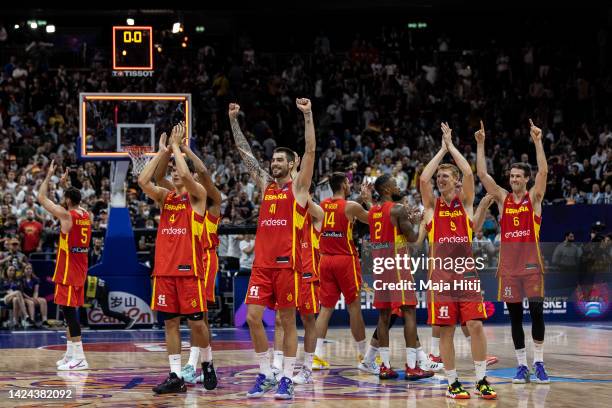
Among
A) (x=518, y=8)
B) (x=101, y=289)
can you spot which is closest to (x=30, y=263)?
(x=101, y=289)

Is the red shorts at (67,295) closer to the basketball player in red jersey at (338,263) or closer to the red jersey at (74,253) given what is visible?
the red jersey at (74,253)

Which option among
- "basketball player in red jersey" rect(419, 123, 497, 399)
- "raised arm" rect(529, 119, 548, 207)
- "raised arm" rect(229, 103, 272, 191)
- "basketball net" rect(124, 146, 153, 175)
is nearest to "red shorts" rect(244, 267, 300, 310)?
"raised arm" rect(229, 103, 272, 191)

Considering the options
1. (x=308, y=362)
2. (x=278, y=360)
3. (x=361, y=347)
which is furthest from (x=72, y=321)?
(x=361, y=347)

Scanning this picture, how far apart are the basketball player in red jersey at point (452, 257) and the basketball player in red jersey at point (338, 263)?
214 centimetres

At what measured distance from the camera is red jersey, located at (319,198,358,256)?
12.6 meters

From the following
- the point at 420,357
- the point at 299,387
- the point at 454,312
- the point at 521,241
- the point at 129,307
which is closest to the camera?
the point at 454,312

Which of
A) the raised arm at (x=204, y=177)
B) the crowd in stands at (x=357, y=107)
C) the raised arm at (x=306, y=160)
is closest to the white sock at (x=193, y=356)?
the raised arm at (x=204, y=177)

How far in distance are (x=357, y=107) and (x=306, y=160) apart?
20261mm

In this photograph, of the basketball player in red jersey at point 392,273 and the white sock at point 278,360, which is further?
the basketball player in red jersey at point 392,273

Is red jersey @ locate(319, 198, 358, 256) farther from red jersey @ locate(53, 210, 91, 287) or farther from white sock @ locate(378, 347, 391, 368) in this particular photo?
red jersey @ locate(53, 210, 91, 287)

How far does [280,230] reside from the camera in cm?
1033

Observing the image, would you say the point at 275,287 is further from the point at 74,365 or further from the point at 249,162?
the point at 74,365

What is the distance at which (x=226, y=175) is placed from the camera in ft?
80.4

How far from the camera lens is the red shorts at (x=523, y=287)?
11.2m
